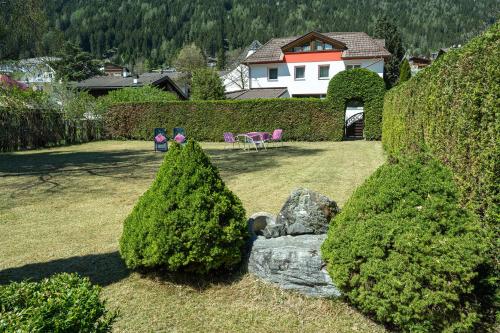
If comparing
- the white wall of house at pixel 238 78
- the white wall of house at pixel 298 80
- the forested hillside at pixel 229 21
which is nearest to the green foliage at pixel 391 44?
the white wall of house at pixel 238 78

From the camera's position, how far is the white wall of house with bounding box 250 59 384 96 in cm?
3366

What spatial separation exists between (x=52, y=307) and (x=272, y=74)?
34.8 meters

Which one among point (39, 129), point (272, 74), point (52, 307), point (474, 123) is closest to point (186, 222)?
point (52, 307)

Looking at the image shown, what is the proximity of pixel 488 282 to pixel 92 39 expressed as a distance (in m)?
134

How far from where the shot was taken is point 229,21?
13538 cm

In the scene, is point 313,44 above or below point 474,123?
above

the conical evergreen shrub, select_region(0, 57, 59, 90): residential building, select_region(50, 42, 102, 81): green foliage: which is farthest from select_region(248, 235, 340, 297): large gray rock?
select_region(50, 42, 102, 81): green foliage

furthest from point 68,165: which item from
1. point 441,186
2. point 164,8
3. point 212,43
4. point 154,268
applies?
point 164,8

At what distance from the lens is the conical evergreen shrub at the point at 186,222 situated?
368 cm

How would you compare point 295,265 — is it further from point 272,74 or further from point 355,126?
point 272,74

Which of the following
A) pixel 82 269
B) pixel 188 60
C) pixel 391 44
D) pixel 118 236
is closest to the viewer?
pixel 82 269

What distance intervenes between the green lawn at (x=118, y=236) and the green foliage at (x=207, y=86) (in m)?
20.6

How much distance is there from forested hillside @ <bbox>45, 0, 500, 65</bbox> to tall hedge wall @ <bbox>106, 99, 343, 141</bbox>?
90.1 metres

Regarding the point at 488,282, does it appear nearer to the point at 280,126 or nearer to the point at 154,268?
the point at 154,268
